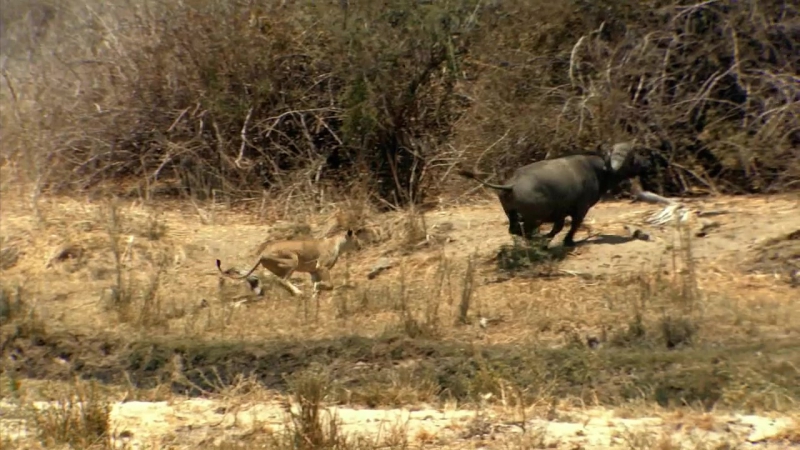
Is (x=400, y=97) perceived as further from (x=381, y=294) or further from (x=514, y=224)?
(x=381, y=294)

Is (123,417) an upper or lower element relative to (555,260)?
lower

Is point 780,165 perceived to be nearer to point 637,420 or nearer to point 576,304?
point 576,304

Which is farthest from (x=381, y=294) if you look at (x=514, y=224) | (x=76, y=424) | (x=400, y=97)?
(x=400, y=97)

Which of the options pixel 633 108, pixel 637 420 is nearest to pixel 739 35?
pixel 633 108

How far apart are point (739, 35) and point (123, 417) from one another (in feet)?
28.0

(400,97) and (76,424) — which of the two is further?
(400,97)

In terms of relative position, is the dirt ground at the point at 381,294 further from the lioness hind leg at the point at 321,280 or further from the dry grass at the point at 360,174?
the lioness hind leg at the point at 321,280

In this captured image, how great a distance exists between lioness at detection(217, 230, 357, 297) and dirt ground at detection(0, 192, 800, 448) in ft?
0.80

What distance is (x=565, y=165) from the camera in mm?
9953

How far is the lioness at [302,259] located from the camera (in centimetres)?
966

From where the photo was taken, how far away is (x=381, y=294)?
9.59 m

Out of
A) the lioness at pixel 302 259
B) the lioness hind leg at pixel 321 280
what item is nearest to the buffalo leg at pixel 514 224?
the lioness at pixel 302 259

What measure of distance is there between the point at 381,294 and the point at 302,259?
746 mm

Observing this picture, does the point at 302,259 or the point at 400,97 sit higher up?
the point at 400,97
